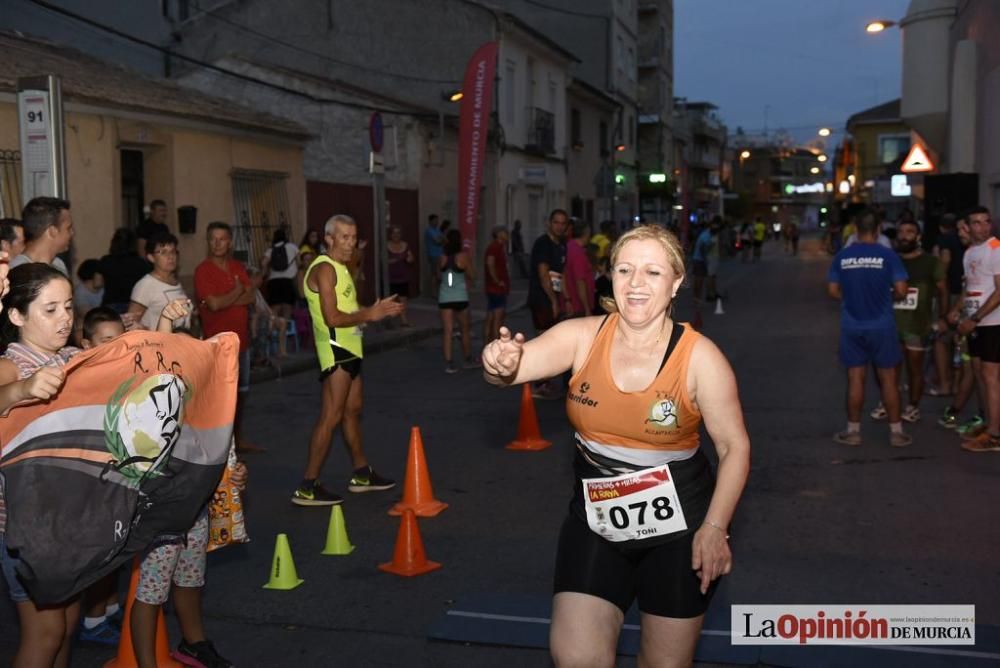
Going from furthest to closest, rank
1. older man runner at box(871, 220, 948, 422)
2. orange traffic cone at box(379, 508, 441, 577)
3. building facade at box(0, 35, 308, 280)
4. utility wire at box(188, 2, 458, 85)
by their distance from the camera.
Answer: utility wire at box(188, 2, 458, 85) → building facade at box(0, 35, 308, 280) → older man runner at box(871, 220, 948, 422) → orange traffic cone at box(379, 508, 441, 577)

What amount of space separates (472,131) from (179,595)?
18.5 metres

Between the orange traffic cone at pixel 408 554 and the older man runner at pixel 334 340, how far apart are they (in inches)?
57.7

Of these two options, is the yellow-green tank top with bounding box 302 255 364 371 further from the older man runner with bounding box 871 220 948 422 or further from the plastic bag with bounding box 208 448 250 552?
the older man runner with bounding box 871 220 948 422

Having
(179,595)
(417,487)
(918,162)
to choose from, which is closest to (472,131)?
(918,162)

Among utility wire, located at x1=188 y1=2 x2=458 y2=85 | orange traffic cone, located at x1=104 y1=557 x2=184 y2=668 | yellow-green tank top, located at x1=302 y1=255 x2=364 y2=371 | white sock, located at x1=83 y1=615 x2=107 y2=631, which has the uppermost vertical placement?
utility wire, located at x1=188 y1=2 x2=458 y2=85

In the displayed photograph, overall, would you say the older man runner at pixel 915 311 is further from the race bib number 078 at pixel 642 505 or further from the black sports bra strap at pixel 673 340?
the race bib number 078 at pixel 642 505

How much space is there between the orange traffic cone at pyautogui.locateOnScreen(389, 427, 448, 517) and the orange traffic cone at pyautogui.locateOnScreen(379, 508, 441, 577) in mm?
1106

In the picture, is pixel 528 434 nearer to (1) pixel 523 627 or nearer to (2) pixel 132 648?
(1) pixel 523 627

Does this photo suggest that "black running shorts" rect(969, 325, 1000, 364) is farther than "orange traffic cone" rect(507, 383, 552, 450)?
No

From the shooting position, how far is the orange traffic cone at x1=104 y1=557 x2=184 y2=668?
171 inches

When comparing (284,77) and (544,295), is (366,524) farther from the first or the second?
(284,77)

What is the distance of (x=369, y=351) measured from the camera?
16.2 m

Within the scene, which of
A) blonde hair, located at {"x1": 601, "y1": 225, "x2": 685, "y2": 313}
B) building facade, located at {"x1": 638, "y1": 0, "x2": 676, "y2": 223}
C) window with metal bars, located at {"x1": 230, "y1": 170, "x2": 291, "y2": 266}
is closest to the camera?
blonde hair, located at {"x1": 601, "y1": 225, "x2": 685, "y2": 313}

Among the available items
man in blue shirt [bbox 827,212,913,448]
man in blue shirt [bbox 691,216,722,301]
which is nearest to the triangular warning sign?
man in blue shirt [bbox 691,216,722,301]
